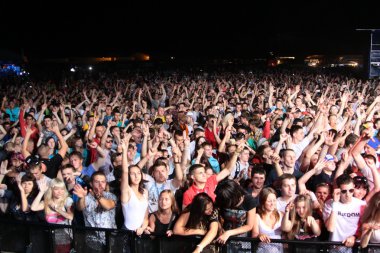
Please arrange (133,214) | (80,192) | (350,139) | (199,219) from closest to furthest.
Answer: (199,219) < (133,214) < (80,192) < (350,139)

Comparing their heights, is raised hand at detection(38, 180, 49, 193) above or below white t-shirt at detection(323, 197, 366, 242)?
above

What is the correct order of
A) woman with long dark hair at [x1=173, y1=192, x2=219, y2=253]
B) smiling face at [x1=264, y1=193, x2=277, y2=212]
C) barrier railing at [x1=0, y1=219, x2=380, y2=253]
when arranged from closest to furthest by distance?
barrier railing at [x1=0, y1=219, x2=380, y2=253], woman with long dark hair at [x1=173, y1=192, x2=219, y2=253], smiling face at [x1=264, y1=193, x2=277, y2=212]

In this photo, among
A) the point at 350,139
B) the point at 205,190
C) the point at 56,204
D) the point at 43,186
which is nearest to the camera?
the point at 56,204

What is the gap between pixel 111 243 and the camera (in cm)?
411

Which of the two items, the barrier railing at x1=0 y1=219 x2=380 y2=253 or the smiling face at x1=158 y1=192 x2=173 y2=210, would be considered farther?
the smiling face at x1=158 y1=192 x2=173 y2=210

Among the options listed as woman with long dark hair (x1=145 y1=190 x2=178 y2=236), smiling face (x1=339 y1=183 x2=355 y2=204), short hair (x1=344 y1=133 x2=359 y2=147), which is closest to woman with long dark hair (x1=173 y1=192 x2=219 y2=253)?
woman with long dark hair (x1=145 y1=190 x2=178 y2=236)

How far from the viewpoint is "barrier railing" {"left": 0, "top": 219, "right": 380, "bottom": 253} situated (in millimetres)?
3742

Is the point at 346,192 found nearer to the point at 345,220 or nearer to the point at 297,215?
the point at 345,220

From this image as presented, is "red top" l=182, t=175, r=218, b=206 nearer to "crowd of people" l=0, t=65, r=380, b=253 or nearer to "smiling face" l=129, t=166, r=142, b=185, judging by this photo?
"crowd of people" l=0, t=65, r=380, b=253

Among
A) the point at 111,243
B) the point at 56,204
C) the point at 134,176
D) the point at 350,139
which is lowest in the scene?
the point at 111,243

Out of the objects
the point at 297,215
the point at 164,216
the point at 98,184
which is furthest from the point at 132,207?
the point at 297,215

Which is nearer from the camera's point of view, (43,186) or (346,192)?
(346,192)

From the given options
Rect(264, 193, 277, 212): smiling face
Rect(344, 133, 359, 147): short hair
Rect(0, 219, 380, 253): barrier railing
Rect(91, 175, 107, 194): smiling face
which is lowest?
Rect(0, 219, 380, 253): barrier railing

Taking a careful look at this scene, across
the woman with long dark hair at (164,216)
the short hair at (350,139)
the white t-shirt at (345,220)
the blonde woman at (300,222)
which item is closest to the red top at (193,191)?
the woman with long dark hair at (164,216)
